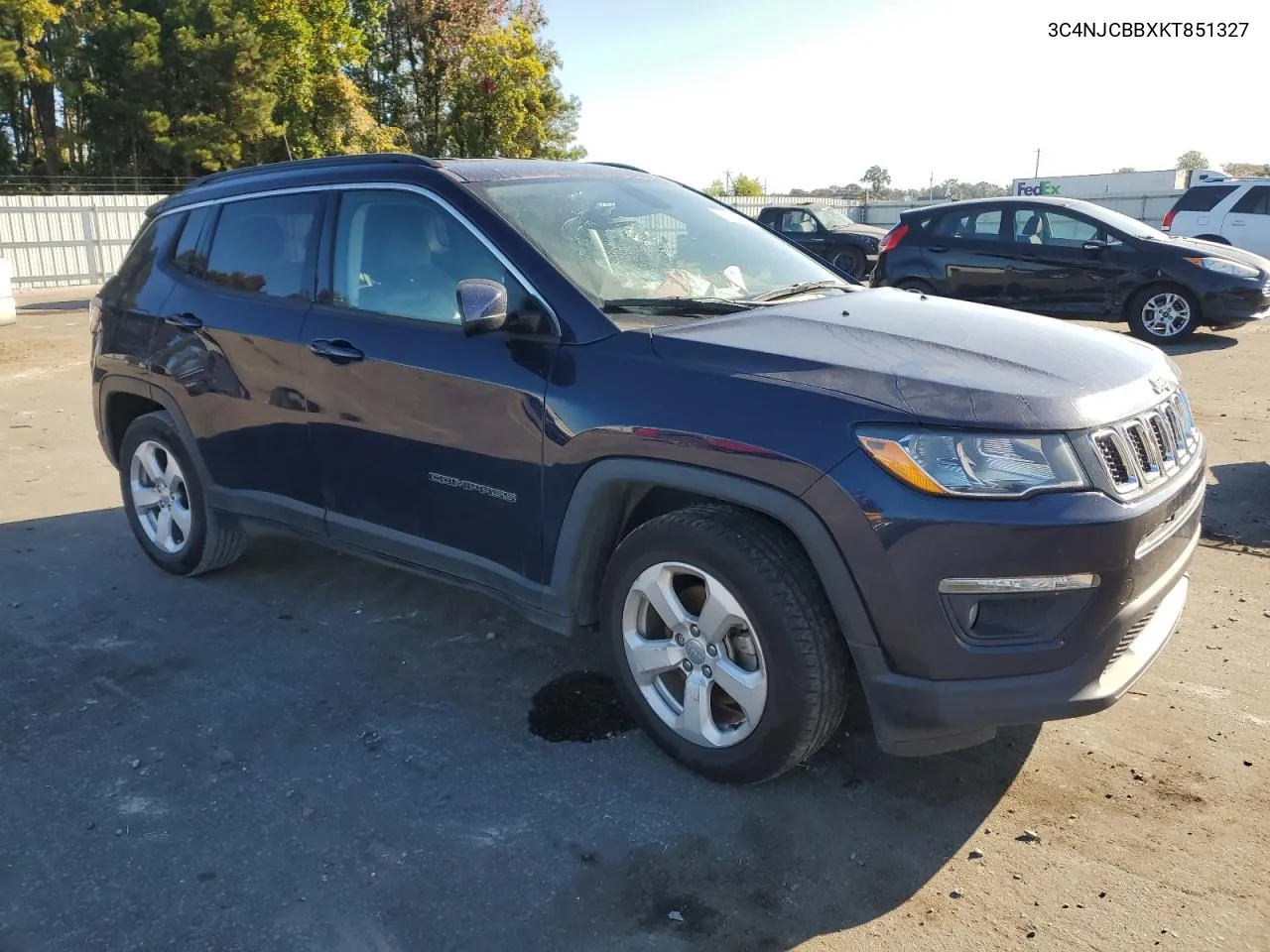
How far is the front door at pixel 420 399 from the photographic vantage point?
133 inches

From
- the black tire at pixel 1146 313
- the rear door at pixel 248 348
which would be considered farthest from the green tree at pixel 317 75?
the rear door at pixel 248 348

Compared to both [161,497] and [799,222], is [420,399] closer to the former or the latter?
[161,497]

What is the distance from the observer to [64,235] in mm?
23062

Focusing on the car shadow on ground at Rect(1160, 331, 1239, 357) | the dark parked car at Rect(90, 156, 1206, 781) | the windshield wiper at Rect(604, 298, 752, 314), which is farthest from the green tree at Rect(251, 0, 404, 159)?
the windshield wiper at Rect(604, 298, 752, 314)

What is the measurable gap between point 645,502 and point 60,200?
24.2 meters

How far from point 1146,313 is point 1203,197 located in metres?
9.28

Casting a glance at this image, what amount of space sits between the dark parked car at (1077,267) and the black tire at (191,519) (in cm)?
940

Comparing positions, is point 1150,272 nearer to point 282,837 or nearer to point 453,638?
point 453,638

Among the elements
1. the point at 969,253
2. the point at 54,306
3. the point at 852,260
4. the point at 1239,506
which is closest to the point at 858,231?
the point at 852,260

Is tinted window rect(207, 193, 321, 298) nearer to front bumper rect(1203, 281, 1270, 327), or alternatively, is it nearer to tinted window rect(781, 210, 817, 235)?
front bumper rect(1203, 281, 1270, 327)

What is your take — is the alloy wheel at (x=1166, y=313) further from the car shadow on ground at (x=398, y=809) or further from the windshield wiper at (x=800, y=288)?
the car shadow on ground at (x=398, y=809)

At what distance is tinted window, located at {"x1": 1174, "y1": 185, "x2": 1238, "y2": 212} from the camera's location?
18500mm

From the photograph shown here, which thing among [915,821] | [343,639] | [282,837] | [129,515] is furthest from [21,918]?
[129,515]

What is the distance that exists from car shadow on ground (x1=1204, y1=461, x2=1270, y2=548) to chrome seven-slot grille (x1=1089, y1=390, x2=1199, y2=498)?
2.20m
